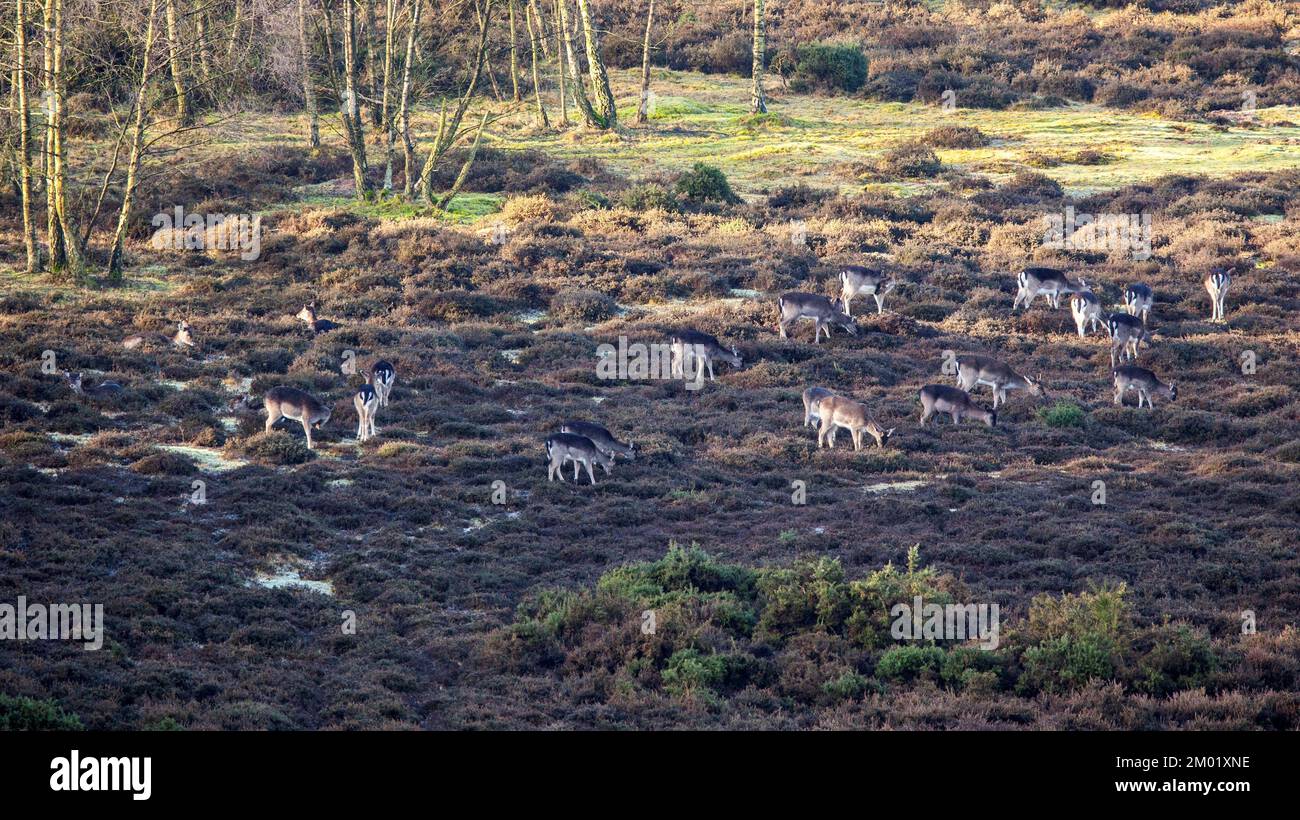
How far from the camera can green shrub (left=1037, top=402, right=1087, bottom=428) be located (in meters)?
23.4

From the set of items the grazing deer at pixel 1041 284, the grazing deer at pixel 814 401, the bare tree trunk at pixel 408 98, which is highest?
the bare tree trunk at pixel 408 98

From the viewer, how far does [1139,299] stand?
94.2ft

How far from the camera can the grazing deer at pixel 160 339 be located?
1030 inches

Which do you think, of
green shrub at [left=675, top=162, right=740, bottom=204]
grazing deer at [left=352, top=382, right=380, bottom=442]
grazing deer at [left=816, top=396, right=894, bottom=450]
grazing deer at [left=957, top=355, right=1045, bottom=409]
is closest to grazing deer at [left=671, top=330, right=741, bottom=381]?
grazing deer at [left=816, top=396, right=894, bottom=450]

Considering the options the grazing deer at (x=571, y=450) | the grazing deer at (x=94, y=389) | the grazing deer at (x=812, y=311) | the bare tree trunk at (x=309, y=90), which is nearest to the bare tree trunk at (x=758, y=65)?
the bare tree trunk at (x=309, y=90)

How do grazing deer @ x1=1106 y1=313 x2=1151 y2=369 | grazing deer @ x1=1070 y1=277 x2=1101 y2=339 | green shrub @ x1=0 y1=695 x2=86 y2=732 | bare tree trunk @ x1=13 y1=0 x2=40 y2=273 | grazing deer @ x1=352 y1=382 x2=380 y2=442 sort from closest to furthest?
green shrub @ x1=0 y1=695 x2=86 y2=732
grazing deer @ x1=352 y1=382 x2=380 y2=442
grazing deer @ x1=1106 y1=313 x2=1151 y2=369
grazing deer @ x1=1070 y1=277 x2=1101 y2=339
bare tree trunk @ x1=13 y1=0 x2=40 y2=273

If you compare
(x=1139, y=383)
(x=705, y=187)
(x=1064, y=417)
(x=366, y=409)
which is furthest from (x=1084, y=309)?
(x=366, y=409)

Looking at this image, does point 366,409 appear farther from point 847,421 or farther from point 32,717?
point 32,717

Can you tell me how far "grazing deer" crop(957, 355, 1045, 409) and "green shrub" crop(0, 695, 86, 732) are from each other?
699 inches

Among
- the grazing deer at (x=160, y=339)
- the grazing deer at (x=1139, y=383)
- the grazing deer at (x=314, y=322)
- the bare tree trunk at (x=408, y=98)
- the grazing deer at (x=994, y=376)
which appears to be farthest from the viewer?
the bare tree trunk at (x=408, y=98)

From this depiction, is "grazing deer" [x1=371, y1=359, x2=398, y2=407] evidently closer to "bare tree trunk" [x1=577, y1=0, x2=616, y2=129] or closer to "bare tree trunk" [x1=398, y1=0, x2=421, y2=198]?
"bare tree trunk" [x1=398, y1=0, x2=421, y2=198]

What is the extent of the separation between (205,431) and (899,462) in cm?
1183

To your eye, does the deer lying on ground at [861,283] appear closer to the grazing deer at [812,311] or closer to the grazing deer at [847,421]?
the grazing deer at [812,311]

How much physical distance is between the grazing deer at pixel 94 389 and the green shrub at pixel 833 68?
41.9 meters
